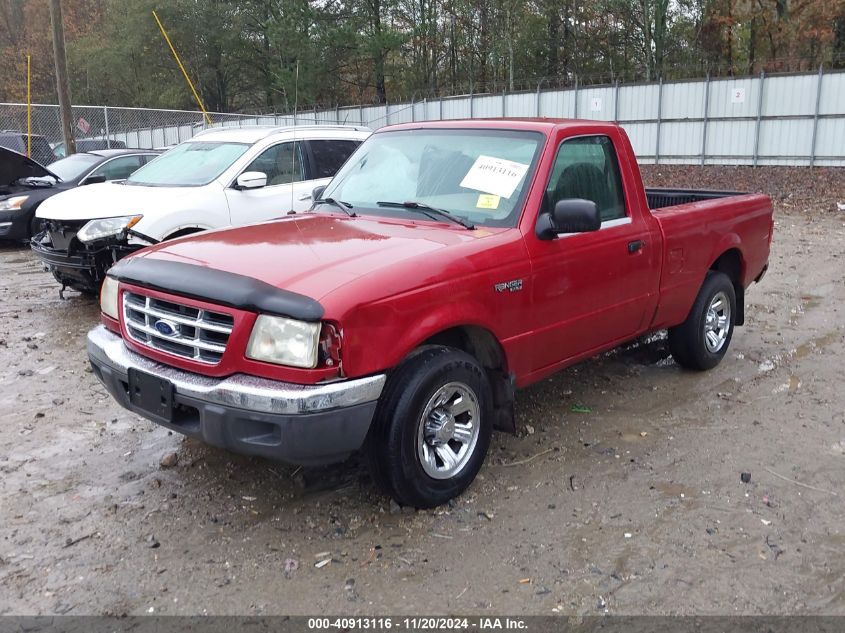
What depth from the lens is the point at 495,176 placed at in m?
4.16

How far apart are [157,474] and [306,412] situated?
154cm

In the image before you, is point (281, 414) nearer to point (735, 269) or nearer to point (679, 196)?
point (735, 269)

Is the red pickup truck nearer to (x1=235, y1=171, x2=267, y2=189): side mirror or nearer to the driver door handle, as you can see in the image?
the driver door handle

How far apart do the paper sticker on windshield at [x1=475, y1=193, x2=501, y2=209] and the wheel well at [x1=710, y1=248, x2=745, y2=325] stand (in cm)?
261

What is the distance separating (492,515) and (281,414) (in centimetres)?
126

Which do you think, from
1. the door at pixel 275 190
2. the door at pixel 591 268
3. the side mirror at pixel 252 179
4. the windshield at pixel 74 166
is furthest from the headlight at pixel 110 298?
Result: the windshield at pixel 74 166

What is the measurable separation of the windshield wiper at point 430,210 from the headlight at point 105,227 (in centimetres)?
357

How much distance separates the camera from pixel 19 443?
14.8ft

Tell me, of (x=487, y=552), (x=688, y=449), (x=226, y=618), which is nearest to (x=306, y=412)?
(x=226, y=618)

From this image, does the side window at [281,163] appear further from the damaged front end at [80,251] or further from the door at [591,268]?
the door at [591,268]

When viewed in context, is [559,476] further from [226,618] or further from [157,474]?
[157,474]

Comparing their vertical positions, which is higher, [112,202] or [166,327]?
[112,202]

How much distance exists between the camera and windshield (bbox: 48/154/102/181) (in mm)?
11914

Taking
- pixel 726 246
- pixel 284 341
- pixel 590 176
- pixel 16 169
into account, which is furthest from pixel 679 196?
pixel 16 169
